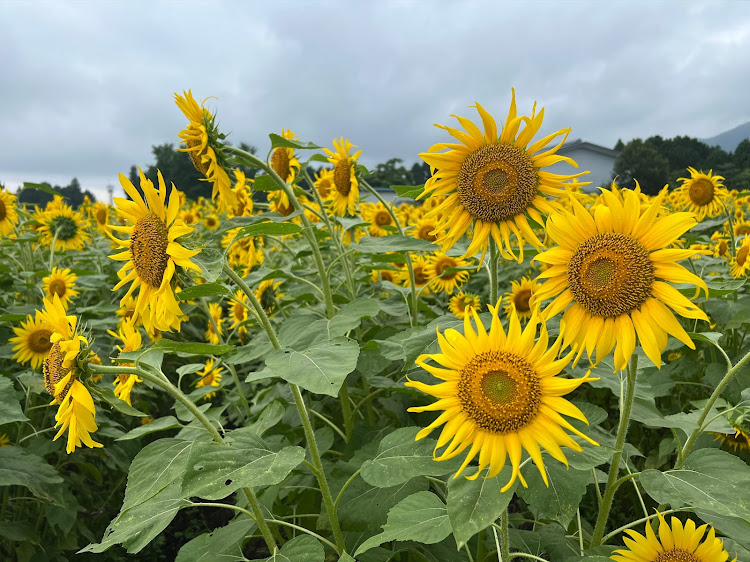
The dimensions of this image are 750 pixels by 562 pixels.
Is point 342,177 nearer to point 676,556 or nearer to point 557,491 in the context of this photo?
point 557,491

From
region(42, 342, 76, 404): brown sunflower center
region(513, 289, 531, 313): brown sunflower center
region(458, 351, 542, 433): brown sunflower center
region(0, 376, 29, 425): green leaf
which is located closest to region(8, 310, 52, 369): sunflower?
region(0, 376, 29, 425): green leaf

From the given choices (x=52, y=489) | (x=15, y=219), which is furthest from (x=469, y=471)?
(x=15, y=219)

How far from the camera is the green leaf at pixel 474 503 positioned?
1.39m

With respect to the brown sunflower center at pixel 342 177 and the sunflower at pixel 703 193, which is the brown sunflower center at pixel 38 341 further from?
the sunflower at pixel 703 193

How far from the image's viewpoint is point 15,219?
236 inches

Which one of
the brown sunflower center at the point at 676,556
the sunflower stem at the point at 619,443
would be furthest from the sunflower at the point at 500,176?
the brown sunflower center at the point at 676,556

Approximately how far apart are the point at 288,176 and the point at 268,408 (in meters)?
1.61

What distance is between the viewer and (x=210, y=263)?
1.75 metres

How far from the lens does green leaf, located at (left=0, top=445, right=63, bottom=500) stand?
2832mm

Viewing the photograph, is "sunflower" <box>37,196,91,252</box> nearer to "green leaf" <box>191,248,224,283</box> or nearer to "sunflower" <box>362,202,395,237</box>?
"sunflower" <box>362,202,395,237</box>

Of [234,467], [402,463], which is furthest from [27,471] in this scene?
[402,463]

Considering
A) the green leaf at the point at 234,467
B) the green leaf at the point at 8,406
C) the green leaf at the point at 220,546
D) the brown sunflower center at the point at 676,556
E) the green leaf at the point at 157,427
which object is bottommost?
the brown sunflower center at the point at 676,556

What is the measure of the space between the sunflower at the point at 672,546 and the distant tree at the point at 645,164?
151 feet

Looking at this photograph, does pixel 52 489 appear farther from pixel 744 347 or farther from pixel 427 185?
pixel 744 347
